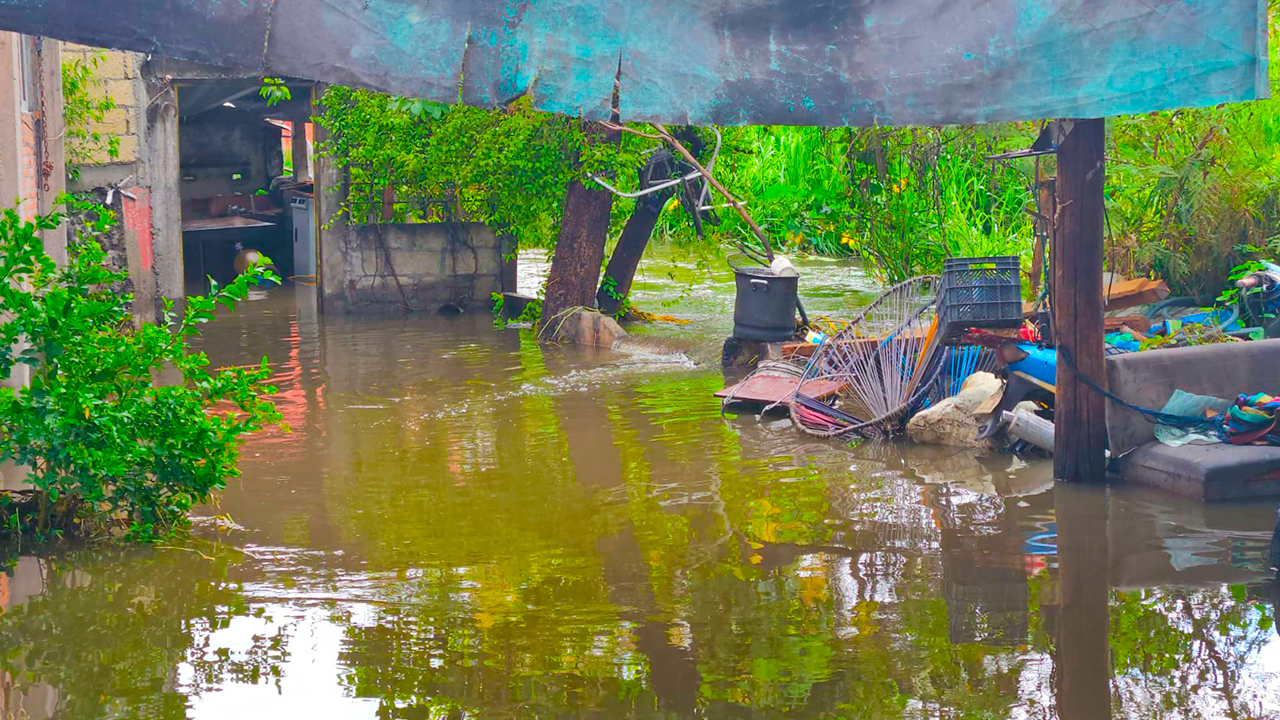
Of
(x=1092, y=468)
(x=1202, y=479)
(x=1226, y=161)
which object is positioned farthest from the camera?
(x=1226, y=161)

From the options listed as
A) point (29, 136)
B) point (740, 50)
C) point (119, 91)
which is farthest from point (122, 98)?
point (740, 50)

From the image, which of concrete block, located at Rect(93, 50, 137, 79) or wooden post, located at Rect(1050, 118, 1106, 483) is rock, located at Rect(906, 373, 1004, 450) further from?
concrete block, located at Rect(93, 50, 137, 79)

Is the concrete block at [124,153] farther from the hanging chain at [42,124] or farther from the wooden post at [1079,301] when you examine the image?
the wooden post at [1079,301]

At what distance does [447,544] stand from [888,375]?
4.16 meters

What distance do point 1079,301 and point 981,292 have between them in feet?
4.28

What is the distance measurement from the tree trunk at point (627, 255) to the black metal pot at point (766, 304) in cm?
353

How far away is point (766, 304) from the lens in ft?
40.3

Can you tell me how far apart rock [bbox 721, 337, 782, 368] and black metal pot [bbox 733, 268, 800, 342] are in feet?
0.33

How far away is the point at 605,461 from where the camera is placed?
8.96 metres

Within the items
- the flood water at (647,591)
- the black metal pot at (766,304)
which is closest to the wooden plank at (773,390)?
the flood water at (647,591)

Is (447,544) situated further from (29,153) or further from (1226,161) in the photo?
(1226,161)

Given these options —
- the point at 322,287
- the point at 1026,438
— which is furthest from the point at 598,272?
the point at 1026,438

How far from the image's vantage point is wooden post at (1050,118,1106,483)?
755 cm

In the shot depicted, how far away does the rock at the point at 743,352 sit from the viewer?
40.9 feet
